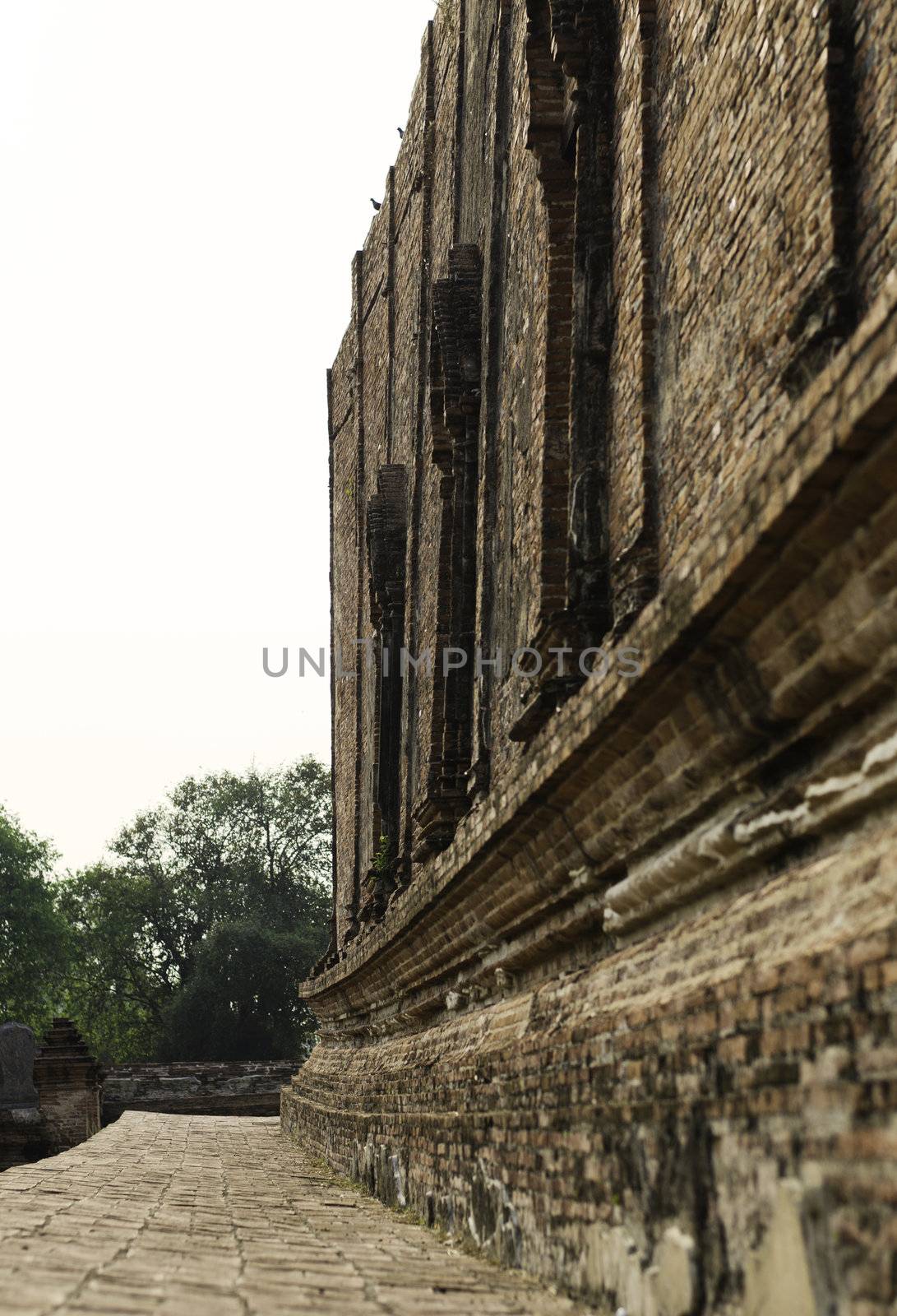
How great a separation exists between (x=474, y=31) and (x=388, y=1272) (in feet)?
32.7

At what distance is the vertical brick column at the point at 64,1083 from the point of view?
21.9 metres

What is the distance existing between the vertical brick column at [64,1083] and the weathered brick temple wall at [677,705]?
1241 cm

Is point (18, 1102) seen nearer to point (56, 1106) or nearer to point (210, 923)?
point (56, 1106)

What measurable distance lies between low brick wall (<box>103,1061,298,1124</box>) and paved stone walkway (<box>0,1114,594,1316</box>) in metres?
19.1

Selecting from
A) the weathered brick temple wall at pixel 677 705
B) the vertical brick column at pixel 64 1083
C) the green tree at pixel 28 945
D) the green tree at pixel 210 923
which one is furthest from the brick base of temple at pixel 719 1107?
the green tree at pixel 28 945

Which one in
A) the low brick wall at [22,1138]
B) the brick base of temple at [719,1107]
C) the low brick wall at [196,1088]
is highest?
the brick base of temple at [719,1107]

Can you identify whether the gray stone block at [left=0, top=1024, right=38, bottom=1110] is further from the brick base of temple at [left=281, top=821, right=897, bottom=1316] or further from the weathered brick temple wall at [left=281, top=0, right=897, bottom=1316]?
the brick base of temple at [left=281, top=821, right=897, bottom=1316]

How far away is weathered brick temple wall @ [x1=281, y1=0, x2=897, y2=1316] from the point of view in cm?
306

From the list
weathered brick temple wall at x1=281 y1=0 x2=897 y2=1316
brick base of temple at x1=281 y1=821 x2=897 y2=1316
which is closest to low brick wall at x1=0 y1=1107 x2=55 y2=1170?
weathered brick temple wall at x1=281 y1=0 x2=897 y2=1316

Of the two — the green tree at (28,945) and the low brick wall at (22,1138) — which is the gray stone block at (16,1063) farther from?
the green tree at (28,945)

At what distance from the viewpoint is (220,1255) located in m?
5.17

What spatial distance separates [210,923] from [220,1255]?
40.0 metres

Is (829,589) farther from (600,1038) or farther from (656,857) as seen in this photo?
(600,1038)

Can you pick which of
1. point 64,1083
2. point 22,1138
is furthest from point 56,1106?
point 22,1138
